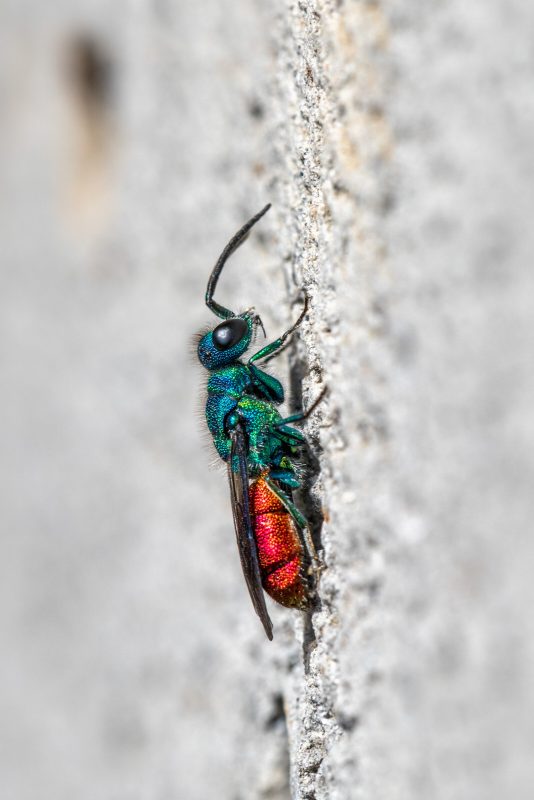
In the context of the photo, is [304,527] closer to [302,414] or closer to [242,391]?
[302,414]

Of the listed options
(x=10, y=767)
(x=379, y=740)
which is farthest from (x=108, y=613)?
(x=379, y=740)

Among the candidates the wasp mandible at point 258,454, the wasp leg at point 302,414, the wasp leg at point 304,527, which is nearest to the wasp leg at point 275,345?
the wasp mandible at point 258,454

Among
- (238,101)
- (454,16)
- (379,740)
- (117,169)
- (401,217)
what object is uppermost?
(117,169)

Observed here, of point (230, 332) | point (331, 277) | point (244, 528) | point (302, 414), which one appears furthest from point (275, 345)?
point (331, 277)

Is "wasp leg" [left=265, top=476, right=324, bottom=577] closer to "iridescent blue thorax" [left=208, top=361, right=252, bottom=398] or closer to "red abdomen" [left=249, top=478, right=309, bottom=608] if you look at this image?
"red abdomen" [left=249, top=478, right=309, bottom=608]

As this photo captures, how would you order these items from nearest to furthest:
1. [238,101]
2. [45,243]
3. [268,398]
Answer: [268,398], [238,101], [45,243]

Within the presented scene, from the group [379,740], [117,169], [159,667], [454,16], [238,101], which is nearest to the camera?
[454,16]

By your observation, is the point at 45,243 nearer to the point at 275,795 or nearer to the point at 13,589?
the point at 13,589
